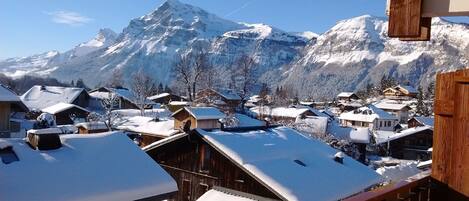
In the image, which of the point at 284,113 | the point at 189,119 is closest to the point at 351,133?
the point at 284,113

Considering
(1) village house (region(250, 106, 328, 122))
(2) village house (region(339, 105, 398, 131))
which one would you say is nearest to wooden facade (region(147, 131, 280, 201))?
(1) village house (region(250, 106, 328, 122))

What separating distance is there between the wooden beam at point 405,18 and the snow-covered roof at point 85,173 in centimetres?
841

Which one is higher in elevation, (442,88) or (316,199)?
(442,88)

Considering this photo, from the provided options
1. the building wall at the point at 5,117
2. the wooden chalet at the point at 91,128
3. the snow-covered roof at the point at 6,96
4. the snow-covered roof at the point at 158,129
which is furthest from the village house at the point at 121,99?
the snow-covered roof at the point at 6,96

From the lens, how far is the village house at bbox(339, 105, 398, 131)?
52.2 metres

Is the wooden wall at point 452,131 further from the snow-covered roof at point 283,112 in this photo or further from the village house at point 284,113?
the snow-covered roof at point 283,112

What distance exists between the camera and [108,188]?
33.9ft

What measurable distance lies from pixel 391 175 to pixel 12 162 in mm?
15744

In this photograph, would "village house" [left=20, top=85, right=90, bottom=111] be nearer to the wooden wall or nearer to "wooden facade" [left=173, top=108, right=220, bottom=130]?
"wooden facade" [left=173, top=108, right=220, bottom=130]

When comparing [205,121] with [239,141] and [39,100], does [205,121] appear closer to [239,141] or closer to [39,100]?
[239,141]

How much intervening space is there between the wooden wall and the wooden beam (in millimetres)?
554

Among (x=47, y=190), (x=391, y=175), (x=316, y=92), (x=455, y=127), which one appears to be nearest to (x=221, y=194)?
(x=47, y=190)

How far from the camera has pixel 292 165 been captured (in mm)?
16375

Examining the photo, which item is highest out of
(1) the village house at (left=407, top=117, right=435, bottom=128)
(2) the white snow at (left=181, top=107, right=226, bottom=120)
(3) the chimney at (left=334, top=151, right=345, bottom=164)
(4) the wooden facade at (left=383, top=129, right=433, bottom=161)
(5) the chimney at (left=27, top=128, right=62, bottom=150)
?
(5) the chimney at (left=27, top=128, right=62, bottom=150)
